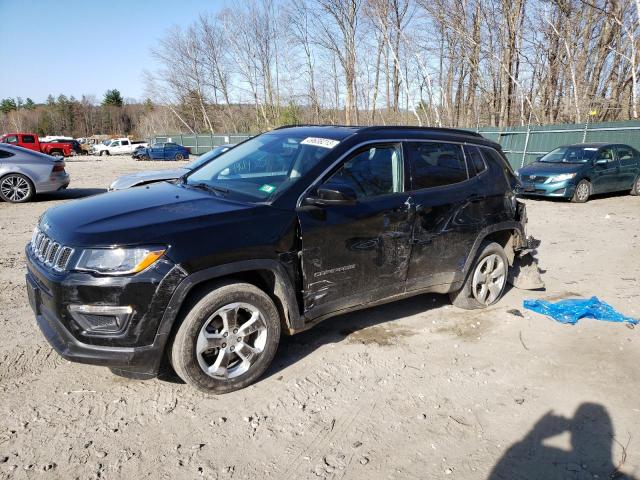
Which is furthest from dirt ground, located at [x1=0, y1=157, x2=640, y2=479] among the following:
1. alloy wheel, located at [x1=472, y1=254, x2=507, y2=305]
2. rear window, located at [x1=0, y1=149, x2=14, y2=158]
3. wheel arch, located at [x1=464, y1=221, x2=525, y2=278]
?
rear window, located at [x1=0, y1=149, x2=14, y2=158]

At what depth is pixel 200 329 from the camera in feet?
10.0

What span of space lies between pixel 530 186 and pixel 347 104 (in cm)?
2374

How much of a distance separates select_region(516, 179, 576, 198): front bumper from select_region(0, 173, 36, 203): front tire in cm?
1250

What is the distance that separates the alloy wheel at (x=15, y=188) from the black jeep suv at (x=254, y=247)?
9560 mm

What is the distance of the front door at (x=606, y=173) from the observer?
1282cm

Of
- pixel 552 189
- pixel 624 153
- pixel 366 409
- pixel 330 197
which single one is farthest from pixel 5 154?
pixel 624 153

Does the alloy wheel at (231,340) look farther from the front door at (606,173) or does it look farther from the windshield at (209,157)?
the front door at (606,173)

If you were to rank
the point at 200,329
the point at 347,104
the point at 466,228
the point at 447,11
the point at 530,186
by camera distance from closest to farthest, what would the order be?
the point at 200,329 → the point at 466,228 → the point at 530,186 → the point at 447,11 → the point at 347,104

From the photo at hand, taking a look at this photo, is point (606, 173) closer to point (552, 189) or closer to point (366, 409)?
point (552, 189)

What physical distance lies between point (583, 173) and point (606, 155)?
4.26 ft

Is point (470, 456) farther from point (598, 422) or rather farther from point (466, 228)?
point (466, 228)

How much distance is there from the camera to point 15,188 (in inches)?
456

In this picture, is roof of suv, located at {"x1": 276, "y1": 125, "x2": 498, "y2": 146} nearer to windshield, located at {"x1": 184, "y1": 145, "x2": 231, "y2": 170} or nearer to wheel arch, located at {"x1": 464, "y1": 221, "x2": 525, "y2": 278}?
wheel arch, located at {"x1": 464, "y1": 221, "x2": 525, "y2": 278}

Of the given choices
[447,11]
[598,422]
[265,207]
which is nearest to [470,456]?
[598,422]
